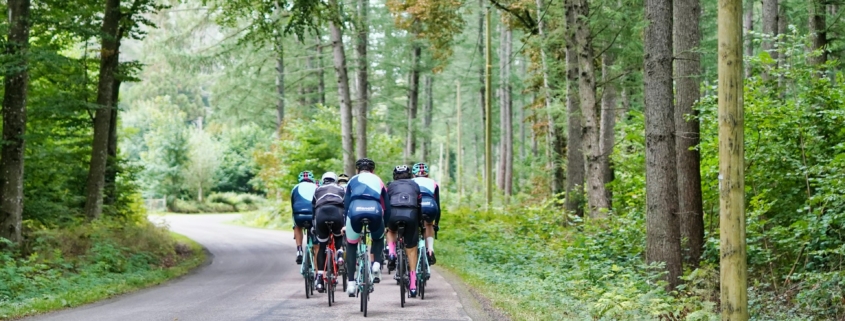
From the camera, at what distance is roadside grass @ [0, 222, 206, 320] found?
511 inches

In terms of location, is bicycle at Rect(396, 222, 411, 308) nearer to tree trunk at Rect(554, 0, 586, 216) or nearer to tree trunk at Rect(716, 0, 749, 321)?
tree trunk at Rect(716, 0, 749, 321)

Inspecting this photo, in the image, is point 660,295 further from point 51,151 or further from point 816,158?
point 51,151

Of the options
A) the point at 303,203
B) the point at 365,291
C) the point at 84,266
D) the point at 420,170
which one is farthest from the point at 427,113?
the point at 365,291

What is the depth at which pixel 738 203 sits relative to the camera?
28.0 ft

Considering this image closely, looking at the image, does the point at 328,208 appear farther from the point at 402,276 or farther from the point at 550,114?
the point at 550,114

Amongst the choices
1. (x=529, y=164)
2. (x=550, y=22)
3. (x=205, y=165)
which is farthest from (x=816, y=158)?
(x=205, y=165)

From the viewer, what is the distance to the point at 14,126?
16.4 metres

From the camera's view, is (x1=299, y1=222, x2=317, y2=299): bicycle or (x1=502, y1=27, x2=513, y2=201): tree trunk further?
(x1=502, y1=27, x2=513, y2=201): tree trunk

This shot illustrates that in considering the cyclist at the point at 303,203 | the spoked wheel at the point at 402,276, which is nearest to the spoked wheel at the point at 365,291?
the spoked wheel at the point at 402,276

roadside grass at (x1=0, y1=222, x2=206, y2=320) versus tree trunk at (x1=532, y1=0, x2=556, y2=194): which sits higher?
tree trunk at (x1=532, y1=0, x2=556, y2=194)

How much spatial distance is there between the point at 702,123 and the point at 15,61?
13.1 meters

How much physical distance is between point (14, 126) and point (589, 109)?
1210 cm

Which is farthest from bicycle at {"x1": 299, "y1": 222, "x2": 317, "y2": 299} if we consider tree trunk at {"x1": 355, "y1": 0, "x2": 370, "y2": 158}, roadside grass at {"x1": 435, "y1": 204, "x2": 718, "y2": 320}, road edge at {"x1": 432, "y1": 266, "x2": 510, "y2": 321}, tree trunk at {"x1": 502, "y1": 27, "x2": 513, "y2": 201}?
tree trunk at {"x1": 502, "y1": 27, "x2": 513, "y2": 201}

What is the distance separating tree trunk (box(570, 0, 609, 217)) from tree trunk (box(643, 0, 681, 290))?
5.02 meters
